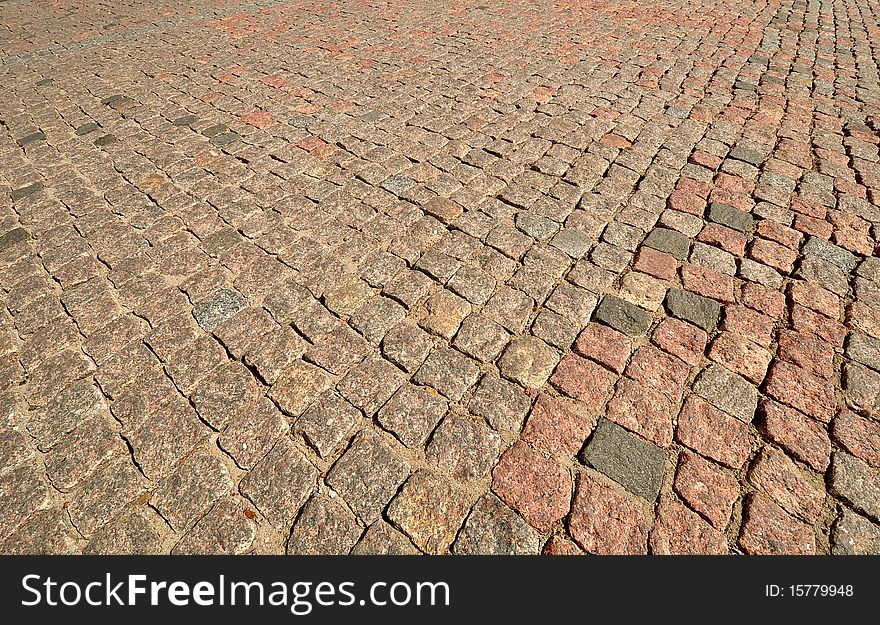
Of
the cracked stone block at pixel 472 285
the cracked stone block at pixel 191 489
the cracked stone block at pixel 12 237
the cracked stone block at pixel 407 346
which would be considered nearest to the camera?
the cracked stone block at pixel 191 489

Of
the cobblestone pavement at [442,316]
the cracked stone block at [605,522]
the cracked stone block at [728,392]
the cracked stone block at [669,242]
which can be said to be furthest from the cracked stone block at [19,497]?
the cracked stone block at [669,242]

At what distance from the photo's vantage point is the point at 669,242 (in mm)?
3459

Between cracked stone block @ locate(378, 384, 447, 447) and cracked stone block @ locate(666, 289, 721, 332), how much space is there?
1.60m

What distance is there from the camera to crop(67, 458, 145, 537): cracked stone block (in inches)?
81.9

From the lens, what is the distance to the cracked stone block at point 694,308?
9.54ft

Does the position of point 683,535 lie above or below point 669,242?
below

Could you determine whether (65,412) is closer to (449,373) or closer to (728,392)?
(449,373)

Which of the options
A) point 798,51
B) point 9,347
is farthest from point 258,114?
point 798,51

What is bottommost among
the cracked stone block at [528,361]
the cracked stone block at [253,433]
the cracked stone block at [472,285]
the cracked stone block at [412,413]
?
the cracked stone block at [253,433]

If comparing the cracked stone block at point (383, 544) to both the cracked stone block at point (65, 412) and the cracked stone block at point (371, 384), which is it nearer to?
the cracked stone block at point (371, 384)

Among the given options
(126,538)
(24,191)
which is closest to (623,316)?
(126,538)

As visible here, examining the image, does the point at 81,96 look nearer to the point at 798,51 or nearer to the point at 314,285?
the point at 314,285

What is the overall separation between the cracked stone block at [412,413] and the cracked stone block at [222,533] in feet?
2.43

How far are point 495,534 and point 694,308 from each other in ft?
6.26
